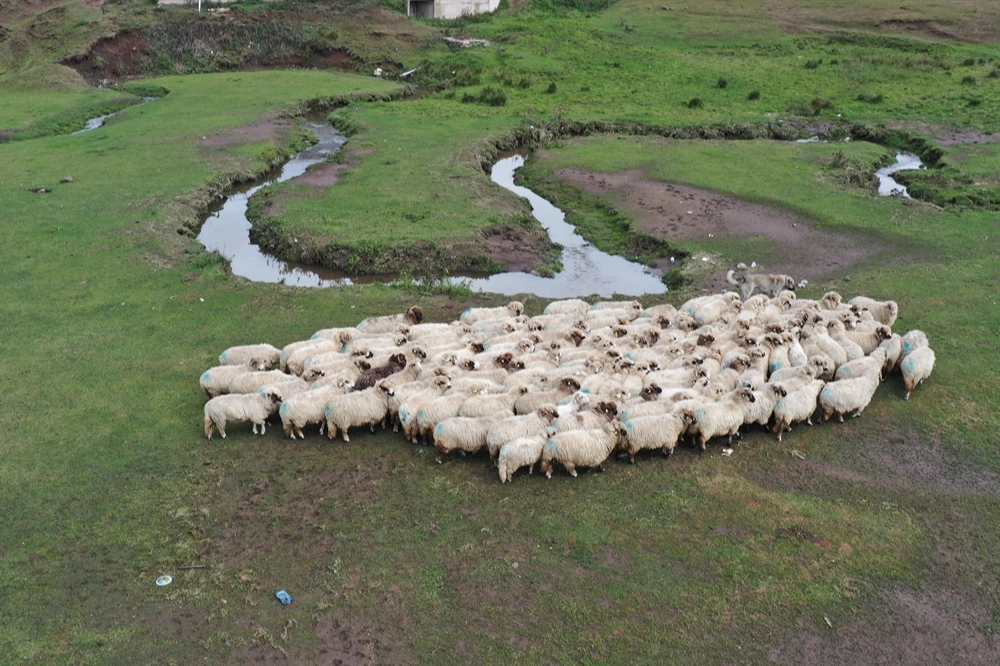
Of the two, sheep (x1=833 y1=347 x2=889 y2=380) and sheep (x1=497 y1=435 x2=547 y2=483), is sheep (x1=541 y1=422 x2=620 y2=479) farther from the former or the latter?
sheep (x1=833 y1=347 x2=889 y2=380)

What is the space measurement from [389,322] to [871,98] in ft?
98.9

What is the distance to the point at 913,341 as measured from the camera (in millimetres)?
13156

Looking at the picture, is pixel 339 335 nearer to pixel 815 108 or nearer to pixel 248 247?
pixel 248 247

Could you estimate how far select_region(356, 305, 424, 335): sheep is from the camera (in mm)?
14203

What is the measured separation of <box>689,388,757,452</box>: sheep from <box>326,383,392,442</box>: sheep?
4508 mm

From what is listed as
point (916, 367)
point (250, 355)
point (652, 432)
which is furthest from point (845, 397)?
point (250, 355)

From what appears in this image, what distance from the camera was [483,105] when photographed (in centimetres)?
3525

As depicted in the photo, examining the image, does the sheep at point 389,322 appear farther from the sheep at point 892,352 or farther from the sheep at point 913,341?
the sheep at point 913,341

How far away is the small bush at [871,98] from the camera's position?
115 ft

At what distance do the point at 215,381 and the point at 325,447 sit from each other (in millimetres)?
2334

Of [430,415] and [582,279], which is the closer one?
[430,415]

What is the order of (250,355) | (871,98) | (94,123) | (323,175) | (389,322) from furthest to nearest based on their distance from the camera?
1. (871,98)
2. (94,123)
3. (323,175)
4. (389,322)
5. (250,355)

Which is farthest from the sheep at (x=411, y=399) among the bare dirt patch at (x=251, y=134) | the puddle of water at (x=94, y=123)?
the puddle of water at (x=94, y=123)

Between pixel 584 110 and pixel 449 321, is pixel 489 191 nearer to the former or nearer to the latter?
pixel 449 321
